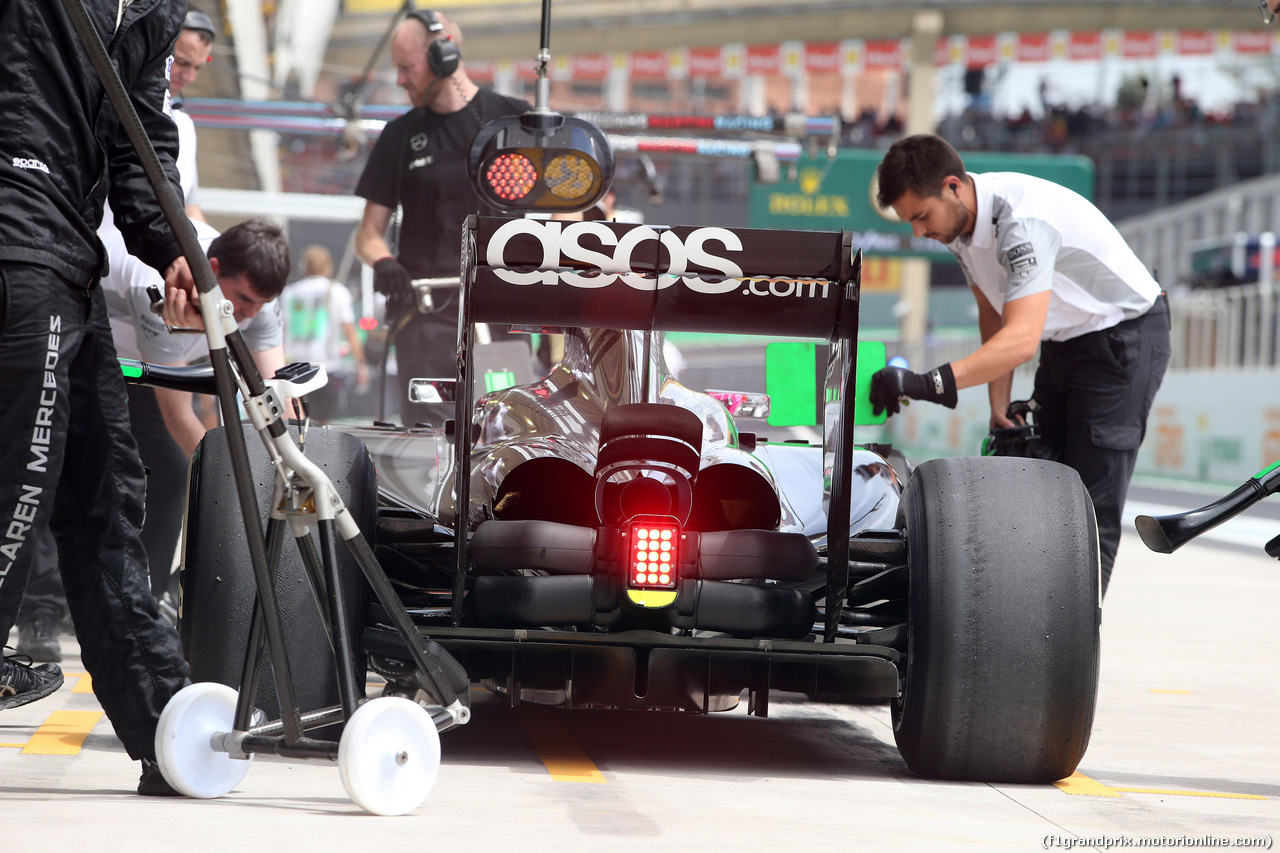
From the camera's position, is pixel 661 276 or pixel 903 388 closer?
pixel 661 276

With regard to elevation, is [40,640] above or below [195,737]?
below

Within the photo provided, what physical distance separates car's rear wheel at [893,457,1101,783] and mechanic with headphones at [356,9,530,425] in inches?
118

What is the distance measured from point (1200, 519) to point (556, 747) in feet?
5.47

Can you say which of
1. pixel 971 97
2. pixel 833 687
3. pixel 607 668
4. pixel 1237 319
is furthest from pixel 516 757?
pixel 971 97

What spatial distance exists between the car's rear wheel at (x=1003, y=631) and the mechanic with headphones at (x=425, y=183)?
3.00m

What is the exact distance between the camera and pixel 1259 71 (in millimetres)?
39469

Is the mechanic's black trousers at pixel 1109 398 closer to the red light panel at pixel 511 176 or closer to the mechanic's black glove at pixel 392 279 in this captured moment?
the red light panel at pixel 511 176

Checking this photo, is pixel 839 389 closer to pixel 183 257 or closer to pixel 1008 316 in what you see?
pixel 1008 316

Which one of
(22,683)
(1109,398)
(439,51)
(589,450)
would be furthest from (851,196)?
(22,683)

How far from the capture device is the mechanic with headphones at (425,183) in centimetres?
624

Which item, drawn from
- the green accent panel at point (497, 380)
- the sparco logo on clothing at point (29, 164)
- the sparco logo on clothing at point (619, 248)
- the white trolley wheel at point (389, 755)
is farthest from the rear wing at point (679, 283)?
the green accent panel at point (497, 380)

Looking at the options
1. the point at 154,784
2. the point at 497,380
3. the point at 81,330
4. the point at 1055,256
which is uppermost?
the point at 1055,256

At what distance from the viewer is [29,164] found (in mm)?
2990

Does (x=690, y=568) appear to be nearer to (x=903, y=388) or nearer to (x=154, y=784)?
(x=903, y=388)
